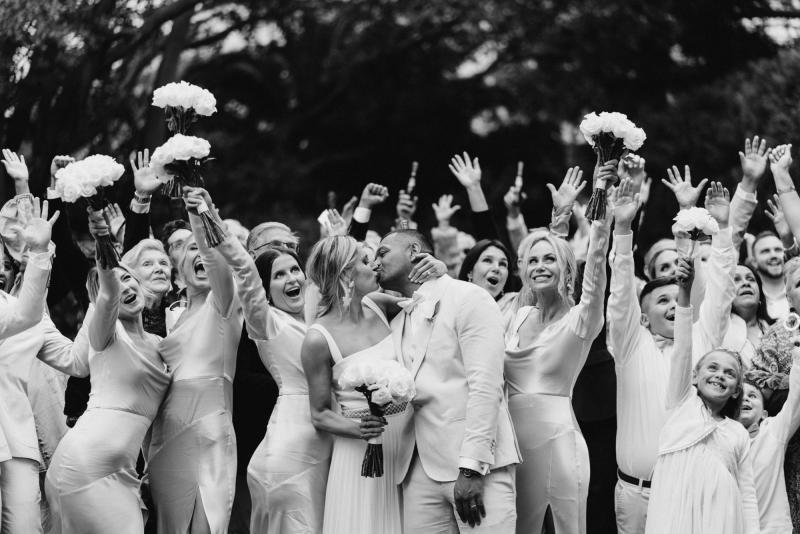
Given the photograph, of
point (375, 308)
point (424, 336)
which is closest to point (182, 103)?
point (375, 308)

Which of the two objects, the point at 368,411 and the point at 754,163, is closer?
the point at 368,411

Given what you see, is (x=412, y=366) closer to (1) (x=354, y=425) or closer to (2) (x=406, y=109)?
(1) (x=354, y=425)

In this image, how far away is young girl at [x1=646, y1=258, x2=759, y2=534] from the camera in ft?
23.0

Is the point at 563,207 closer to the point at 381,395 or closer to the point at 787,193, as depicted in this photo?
the point at 787,193

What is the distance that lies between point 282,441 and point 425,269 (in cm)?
119

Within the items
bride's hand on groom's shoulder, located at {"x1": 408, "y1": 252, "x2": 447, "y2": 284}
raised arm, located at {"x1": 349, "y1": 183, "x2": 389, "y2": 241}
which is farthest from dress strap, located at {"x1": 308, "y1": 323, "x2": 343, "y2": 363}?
raised arm, located at {"x1": 349, "y1": 183, "x2": 389, "y2": 241}

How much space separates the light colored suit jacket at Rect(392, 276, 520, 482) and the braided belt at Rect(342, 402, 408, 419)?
Answer: 0.14 m

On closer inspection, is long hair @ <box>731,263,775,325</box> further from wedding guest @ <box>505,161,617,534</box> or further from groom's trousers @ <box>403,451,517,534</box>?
groom's trousers @ <box>403,451,517,534</box>

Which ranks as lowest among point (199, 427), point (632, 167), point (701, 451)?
point (701, 451)

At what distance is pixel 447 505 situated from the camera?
6586 mm

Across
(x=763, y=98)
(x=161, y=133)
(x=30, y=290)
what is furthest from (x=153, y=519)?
(x=763, y=98)

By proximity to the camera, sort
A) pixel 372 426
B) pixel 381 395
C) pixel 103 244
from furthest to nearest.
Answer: pixel 103 244, pixel 372 426, pixel 381 395

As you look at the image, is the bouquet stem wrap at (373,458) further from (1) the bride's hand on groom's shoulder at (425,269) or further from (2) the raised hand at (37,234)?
(2) the raised hand at (37,234)

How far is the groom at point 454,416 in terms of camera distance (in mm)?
6414
